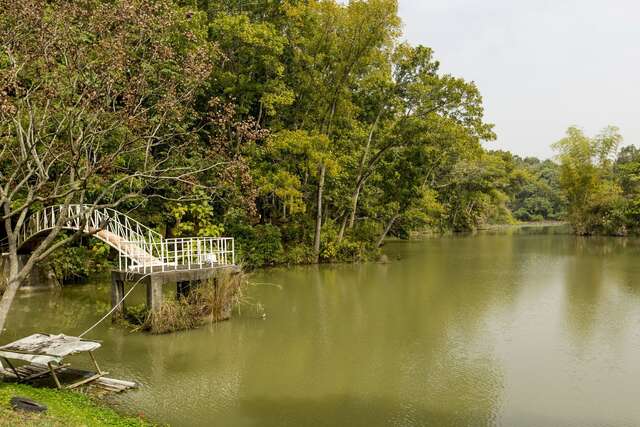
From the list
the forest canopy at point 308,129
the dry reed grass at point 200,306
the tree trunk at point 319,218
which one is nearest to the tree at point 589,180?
the forest canopy at point 308,129

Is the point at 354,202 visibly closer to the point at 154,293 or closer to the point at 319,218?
the point at 319,218

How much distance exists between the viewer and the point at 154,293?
11891 millimetres

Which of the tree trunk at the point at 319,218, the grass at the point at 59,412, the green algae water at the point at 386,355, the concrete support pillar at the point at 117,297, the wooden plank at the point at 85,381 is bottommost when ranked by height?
the green algae water at the point at 386,355

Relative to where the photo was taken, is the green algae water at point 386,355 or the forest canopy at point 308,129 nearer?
the green algae water at point 386,355

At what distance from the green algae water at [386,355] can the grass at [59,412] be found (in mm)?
605

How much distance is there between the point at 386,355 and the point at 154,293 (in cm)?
543

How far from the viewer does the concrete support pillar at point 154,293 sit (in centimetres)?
1184

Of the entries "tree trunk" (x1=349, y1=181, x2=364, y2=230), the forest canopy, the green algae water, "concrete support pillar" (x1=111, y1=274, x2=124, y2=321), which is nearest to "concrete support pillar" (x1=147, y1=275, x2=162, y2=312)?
the green algae water

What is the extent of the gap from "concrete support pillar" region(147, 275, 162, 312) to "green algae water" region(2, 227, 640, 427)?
0.75 m

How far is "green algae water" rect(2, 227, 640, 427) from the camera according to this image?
7828mm

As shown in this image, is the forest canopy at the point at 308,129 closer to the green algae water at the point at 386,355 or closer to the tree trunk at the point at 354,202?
the tree trunk at the point at 354,202

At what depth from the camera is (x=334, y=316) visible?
1425 centimetres

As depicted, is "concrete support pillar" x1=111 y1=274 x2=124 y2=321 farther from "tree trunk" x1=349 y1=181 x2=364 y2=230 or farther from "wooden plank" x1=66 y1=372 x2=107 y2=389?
"tree trunk" x1=349 y1=181 x2=364 y2=230

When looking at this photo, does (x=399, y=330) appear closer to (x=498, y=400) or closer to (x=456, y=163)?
(x=498, y=400)
